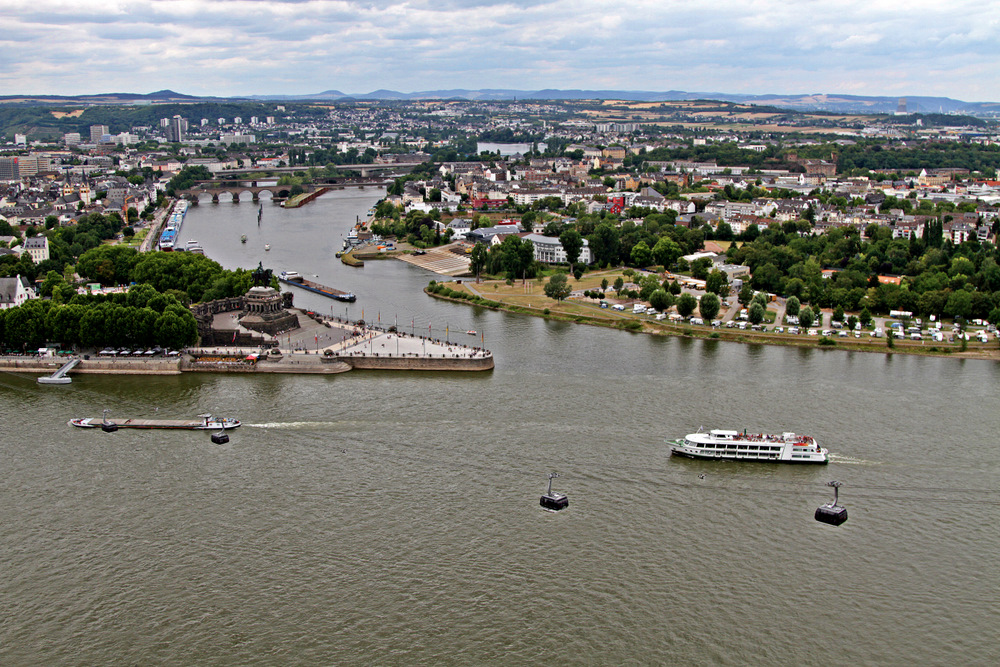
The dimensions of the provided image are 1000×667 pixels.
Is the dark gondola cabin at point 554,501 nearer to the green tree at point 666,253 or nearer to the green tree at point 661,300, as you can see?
the green tree at point 661,300

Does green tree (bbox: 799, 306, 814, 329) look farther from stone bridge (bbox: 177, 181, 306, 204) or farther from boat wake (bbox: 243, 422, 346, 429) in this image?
stone bridge (bbox: 177, 181, 306, 204)

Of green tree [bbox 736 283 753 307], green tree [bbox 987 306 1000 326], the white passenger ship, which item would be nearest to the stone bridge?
green tree [bbox 736 283 753 307]

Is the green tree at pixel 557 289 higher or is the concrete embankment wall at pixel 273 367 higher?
the green tree at pixel 557 289


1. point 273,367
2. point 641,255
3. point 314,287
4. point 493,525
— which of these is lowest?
point 493,525

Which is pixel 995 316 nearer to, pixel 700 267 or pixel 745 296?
pixel 745 296

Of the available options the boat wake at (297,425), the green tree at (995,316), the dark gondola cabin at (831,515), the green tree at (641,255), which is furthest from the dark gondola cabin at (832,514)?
the green tree at (641,255)

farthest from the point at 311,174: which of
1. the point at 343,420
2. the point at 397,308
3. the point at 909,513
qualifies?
the point at 909,513

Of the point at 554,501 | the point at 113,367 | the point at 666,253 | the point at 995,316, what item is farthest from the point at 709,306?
the point at 113,367
